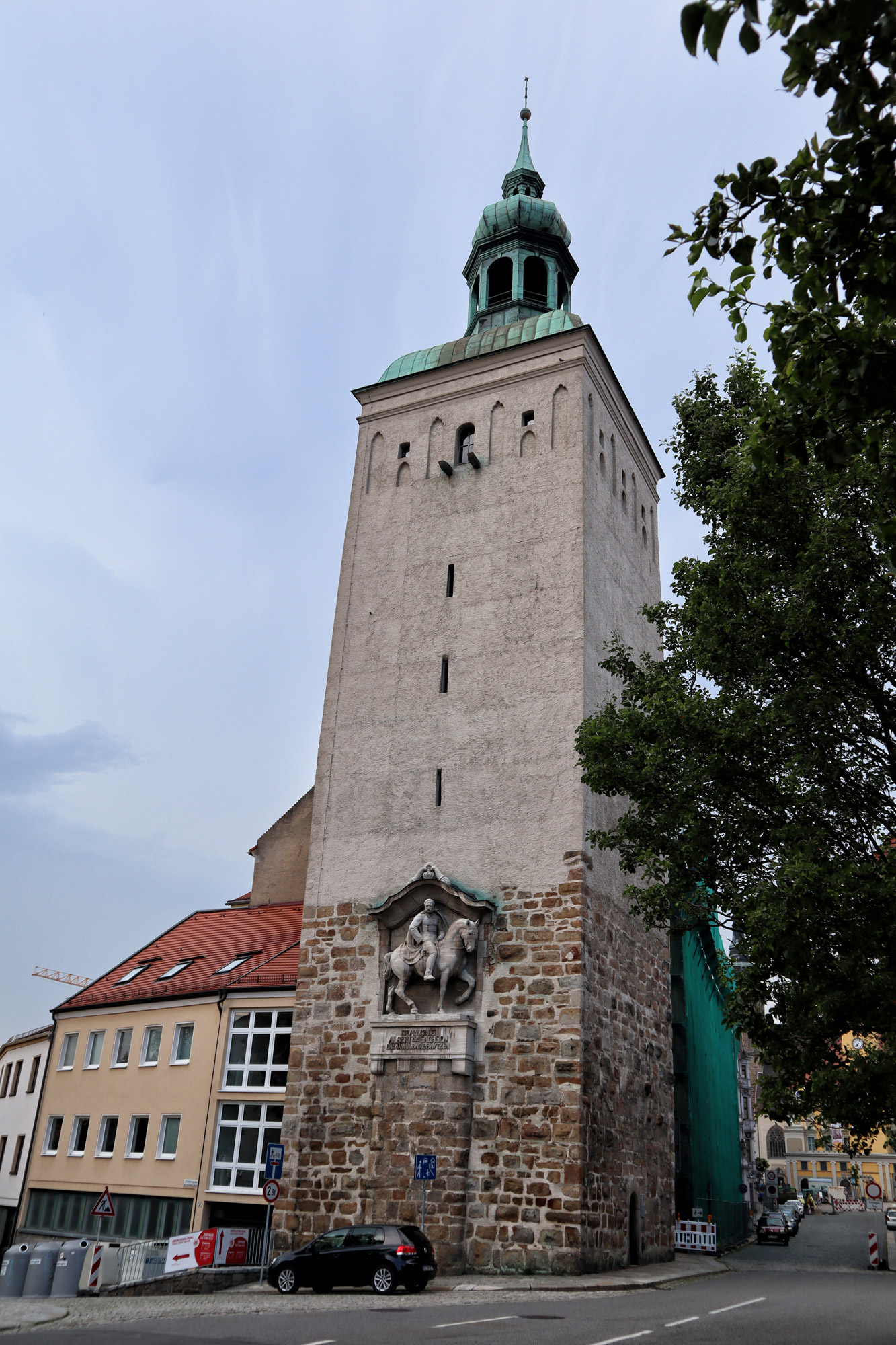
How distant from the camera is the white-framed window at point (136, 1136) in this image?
76.9 feet

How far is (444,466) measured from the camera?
78.7ft

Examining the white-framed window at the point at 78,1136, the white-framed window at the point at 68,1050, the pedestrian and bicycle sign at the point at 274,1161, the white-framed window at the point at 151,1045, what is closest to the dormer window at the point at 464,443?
the pedestrian and bicycle sign at the point at 274,1161

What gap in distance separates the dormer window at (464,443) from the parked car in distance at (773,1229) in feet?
89.8

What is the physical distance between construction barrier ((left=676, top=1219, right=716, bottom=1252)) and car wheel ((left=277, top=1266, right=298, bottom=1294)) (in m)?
12.1

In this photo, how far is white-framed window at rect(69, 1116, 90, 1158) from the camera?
2509 centimetres

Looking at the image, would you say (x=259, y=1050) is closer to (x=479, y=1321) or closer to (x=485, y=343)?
(x=479, y=1321)

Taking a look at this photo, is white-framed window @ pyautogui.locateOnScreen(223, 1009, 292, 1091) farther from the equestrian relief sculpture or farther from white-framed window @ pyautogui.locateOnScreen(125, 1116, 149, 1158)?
the equestrian relief sculpture

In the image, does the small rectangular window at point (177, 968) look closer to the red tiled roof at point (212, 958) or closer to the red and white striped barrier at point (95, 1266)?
the red tiled roof at point (212, 958)

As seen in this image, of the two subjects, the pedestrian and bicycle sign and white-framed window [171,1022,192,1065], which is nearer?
the pedestrian and bicycle sign

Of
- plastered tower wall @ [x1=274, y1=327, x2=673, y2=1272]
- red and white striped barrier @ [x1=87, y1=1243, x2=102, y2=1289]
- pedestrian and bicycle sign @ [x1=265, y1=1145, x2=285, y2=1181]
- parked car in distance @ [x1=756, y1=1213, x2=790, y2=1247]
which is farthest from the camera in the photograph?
parked car in distance @ [x1=756, y1=1213, x2=790, y2=1247]

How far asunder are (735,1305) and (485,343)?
A: 65.1 ft

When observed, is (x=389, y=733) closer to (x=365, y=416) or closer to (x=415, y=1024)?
(x=415, y=1024)

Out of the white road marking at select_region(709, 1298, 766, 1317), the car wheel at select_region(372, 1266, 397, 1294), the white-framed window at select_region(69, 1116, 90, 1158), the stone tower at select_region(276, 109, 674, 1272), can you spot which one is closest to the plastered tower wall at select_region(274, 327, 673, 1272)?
the stone tower at select_region(276, 109, 674, 1272)

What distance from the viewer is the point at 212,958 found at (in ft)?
85.6
